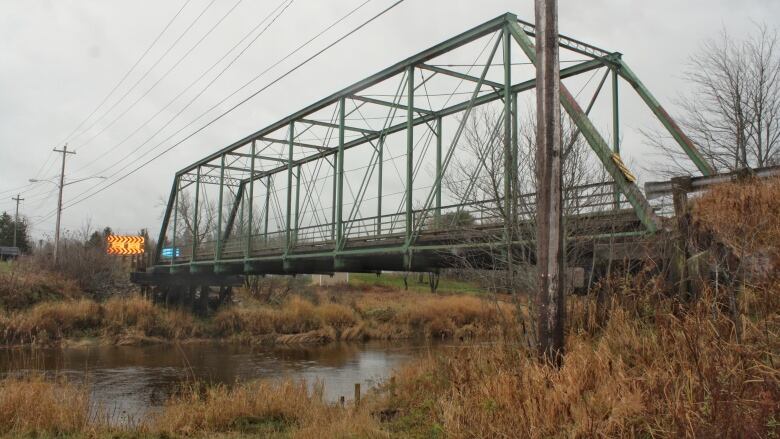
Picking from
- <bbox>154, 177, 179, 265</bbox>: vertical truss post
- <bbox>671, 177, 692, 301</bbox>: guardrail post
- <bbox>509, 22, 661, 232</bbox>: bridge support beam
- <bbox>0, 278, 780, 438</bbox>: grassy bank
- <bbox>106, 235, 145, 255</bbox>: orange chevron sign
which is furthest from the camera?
<bbox>106, 235, 145, 255</bbox>: orange chevron sign

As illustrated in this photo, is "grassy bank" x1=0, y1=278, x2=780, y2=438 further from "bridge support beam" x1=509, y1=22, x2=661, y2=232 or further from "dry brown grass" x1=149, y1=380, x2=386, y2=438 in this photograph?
"bridge support beam" x1=509, y1=22, x2=661, y2=232

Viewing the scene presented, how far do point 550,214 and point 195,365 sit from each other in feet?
76.5

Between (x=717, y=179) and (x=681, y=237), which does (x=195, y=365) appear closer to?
(x=681, y=237)

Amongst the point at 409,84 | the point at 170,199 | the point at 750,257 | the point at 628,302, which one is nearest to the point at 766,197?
the point at 750,257

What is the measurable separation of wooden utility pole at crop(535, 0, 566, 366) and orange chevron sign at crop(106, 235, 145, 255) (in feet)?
160

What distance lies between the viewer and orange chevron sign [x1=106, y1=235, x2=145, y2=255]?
51562mm

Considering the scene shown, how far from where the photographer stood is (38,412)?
1059cm

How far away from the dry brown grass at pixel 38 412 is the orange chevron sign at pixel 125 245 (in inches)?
1685

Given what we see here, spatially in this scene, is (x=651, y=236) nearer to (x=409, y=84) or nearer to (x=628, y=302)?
(x=628, y=302)

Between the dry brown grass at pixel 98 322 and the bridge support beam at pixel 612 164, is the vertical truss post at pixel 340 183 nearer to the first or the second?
the bridge support beam at pixel 612 164

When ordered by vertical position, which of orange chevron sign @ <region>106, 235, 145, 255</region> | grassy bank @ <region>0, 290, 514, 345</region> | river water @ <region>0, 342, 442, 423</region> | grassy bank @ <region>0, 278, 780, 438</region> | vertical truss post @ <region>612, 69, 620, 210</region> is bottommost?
river water @ <region>0, 342, 442, 423</region>

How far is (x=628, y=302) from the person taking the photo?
31.8ft

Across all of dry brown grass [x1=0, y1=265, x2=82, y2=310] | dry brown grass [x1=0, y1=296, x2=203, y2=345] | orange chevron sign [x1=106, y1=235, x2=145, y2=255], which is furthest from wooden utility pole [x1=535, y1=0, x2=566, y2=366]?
orange chevron sign [x1=106, y1=235, x2=145, y2=255]

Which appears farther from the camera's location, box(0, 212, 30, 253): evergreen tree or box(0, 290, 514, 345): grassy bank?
box(0, 212, 30, 253): evergreen tree
